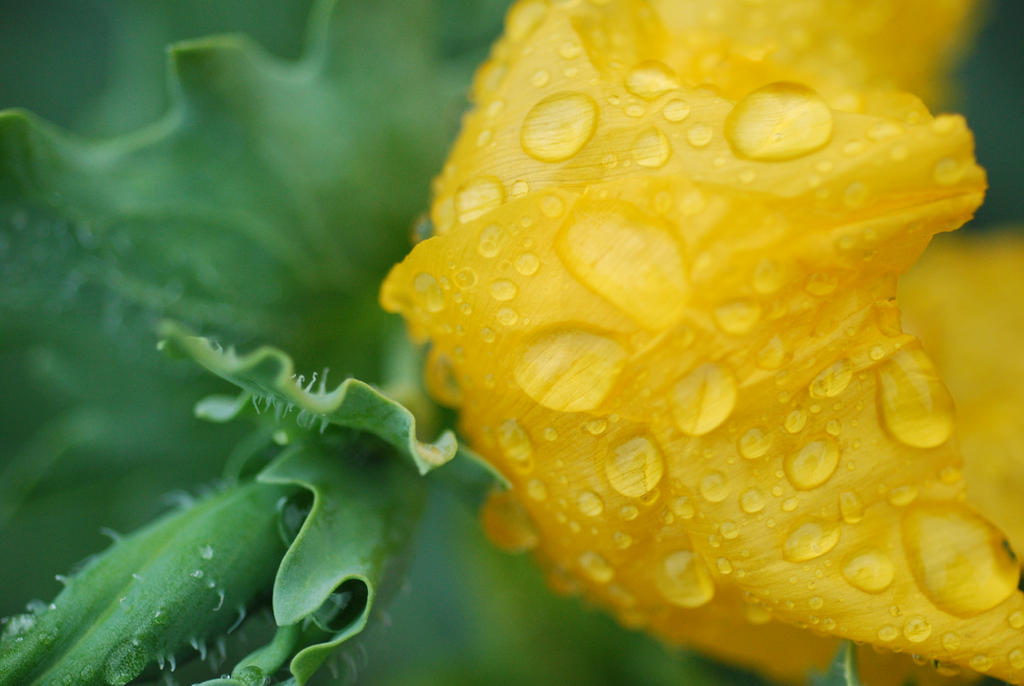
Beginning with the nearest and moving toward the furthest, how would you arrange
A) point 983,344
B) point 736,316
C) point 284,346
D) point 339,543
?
point 736,316, point 339,543, point 284,346, point 983,344

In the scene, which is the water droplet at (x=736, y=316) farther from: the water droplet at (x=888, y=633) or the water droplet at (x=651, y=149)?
the water droplet at (x=888, y=633)

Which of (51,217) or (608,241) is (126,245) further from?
(608,241)

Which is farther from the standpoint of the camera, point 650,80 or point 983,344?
point 983,344

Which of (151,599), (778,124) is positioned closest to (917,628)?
(778,124)

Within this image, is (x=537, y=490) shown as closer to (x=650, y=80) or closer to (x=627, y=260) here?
(x=627, y=260)

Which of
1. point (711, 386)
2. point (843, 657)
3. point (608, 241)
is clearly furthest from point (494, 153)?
point (843, 657)

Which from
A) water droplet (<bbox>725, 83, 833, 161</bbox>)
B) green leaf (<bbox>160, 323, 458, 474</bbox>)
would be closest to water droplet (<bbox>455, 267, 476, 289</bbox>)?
green leaf (<bbox>160, 323, 458, 474</bbox>)

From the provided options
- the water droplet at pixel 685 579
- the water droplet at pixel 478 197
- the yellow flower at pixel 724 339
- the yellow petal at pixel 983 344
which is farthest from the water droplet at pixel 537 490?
the yellow petal at pixel 983 344

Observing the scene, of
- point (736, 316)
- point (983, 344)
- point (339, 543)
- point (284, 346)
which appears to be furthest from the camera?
point (983, 344)
